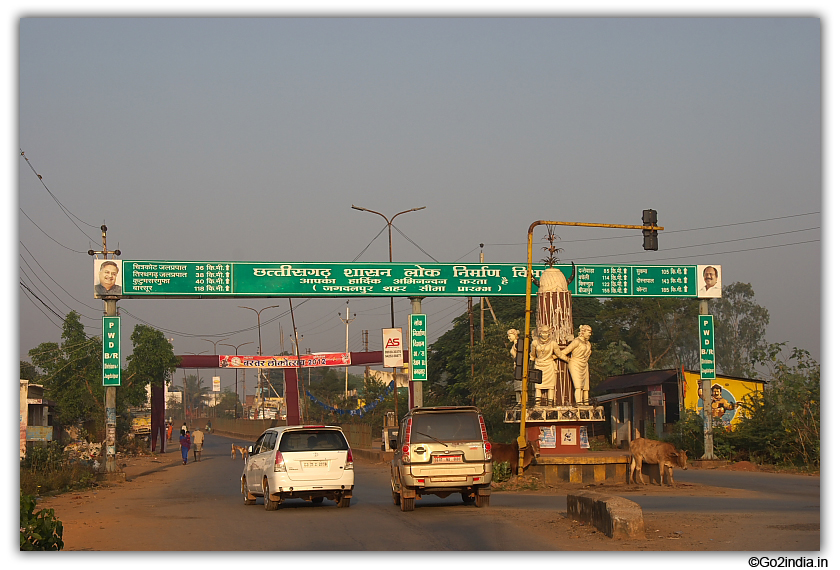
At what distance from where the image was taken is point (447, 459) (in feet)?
56.8

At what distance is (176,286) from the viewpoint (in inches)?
1223

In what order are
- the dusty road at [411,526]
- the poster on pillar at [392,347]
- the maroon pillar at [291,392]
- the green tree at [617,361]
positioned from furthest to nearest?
Answer: the maroon pillar at [291,392] < the green tree at [617,361] < the poster on pillar at [392,347] < the dusty road at [411,526]

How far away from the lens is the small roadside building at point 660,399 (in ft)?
148

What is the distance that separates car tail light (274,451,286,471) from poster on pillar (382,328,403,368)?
18630mm

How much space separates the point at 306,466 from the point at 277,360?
5168cm

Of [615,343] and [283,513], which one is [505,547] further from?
[615,343]

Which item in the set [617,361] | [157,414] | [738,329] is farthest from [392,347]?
[738,329]

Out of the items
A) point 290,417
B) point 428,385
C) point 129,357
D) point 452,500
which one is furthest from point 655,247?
point 290,417

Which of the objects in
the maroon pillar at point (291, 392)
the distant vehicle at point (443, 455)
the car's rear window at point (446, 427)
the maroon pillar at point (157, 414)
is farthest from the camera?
the maroon pillar at point (291, 392)

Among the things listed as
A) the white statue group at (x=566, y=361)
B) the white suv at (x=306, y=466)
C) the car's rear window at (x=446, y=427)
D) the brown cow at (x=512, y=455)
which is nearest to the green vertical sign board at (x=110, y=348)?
the white statue group at (x=566, y=361)

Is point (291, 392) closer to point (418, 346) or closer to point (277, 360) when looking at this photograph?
point (277, 360)

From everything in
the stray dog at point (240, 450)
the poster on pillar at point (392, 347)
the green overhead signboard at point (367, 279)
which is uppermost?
the green overhead signboard at point (367, 279)

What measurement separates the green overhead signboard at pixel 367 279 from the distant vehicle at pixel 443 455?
14.5 metres

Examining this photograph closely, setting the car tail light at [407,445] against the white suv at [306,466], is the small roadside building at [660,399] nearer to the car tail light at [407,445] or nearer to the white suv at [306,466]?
the white suv at [306,466]
